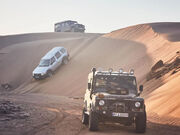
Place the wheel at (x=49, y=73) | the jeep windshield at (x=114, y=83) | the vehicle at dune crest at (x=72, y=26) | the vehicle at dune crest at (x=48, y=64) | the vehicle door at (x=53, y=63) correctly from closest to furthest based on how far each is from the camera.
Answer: the jeep windshield at (x=114, y=83) < the vehicle at dune crest at (x=48, y=64) < the vehicle door at (x=53, y=63) < the wheel at (x=49, y=73) < the vehicle at dune crest at (x=72, y=26)

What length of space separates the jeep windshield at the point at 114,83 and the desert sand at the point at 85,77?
4.34ft

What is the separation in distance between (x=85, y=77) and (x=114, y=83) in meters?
21.6

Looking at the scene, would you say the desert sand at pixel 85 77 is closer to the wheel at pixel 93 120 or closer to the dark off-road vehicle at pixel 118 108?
the wheel at pixel 93 120

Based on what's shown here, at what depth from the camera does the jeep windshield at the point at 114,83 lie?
1079 centimetres

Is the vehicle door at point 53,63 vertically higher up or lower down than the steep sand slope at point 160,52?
lower down

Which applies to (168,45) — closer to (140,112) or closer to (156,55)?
(156,55)

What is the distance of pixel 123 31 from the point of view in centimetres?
4431

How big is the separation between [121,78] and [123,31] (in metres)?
34.0

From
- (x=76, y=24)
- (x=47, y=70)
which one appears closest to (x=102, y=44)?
(x=47, y=70)

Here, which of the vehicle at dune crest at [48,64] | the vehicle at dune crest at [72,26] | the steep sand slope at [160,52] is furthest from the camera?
the vehicle at dune crest at [72,26]

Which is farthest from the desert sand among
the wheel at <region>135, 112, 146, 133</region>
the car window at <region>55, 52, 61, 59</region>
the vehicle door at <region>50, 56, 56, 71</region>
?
the car window at <region>55, 52, 61, 59</region>

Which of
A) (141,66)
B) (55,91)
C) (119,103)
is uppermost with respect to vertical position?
(119,103)

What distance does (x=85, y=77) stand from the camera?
106 ft

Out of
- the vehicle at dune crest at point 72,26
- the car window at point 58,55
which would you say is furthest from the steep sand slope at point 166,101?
the vehicle at dune crest at point 72,26
